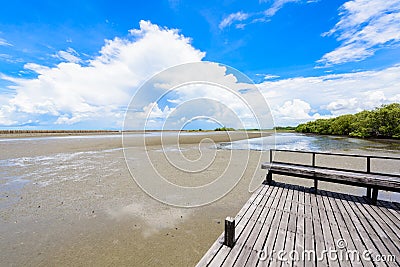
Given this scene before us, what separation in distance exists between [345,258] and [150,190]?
245 inches

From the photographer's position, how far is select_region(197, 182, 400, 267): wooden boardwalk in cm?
265

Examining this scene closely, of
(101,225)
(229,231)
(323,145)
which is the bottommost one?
(101,225)

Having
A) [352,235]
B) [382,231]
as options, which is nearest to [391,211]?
[382,231]

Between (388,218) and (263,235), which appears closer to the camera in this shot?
(263,235)

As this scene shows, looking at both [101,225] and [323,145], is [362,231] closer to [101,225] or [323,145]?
[101,225]

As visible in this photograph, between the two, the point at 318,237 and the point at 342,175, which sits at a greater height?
the point at 342,175

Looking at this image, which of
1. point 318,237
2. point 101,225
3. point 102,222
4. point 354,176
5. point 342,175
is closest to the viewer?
point 318,237

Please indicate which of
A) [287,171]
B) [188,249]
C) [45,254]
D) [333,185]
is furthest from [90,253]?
[333,185]

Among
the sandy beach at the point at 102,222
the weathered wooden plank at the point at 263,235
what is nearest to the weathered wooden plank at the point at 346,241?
the weathered wooden plank at the point at 263,235

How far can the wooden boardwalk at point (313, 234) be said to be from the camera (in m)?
2.65

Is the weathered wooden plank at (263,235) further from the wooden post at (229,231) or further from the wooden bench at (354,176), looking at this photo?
the wooden bench at (354,176)

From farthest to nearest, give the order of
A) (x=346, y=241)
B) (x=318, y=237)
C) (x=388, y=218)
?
(x=388, y=218) → (x=318, y=237) → (x=346, y=241)

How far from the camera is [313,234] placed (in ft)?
10.8

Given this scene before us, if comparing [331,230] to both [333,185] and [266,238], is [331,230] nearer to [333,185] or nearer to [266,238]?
[266,238]
